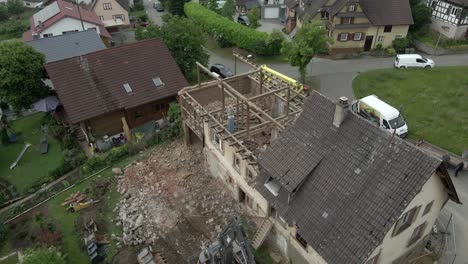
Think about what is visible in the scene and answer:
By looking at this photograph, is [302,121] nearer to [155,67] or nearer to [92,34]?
[155,67]

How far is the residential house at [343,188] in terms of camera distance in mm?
16234

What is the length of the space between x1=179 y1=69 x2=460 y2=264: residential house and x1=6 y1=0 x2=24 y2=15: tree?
262ft

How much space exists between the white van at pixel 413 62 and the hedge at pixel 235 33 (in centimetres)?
1612

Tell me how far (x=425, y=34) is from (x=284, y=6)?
25631 millimetres

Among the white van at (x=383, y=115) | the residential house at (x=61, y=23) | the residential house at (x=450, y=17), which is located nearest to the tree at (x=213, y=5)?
the residential house at (x=61, y=23)

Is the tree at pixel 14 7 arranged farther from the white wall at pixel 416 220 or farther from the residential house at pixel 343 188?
the white wall at pixel 416 220

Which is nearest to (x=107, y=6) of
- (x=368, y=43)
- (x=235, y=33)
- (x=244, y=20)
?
(x=244, y=20)

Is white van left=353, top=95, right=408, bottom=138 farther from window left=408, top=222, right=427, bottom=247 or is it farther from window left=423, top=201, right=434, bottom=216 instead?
window left=423, top=201, right=434, bottom=216

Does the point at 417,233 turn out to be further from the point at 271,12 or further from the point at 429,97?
the point at 271,12

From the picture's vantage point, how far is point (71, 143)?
34.7 meters

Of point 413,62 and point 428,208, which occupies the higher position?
point 428,208

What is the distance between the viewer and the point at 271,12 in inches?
2712

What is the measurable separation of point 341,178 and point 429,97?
27.8 metres

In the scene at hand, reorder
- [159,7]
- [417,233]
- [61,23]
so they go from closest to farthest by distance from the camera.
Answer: [417,233] → [61,23] → [159,7]
